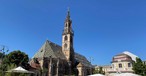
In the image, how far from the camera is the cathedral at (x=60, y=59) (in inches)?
2542

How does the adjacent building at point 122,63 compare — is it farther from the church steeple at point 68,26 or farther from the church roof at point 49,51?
the church steeple at point 68,26

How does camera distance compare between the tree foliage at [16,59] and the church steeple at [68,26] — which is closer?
the tree foliage at [16,59]

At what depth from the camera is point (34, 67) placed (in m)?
60.2

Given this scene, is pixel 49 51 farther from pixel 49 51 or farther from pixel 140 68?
pixel 140 68

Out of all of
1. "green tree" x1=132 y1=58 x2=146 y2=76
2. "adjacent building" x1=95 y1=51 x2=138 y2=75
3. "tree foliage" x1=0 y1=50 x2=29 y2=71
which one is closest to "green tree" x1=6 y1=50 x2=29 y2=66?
"tree foliage" x1=0 y1=50 x2=29 y2=71

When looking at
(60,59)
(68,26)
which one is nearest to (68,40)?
(68,26)

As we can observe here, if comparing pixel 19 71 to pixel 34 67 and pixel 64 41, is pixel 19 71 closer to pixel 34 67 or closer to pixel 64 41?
pixel 34 67

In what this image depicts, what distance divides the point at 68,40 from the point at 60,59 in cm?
1015


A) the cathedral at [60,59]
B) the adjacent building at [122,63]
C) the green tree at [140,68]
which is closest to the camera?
the green tree at [140,68]

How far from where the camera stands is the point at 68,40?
255ft

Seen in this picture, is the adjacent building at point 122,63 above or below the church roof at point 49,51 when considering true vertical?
below

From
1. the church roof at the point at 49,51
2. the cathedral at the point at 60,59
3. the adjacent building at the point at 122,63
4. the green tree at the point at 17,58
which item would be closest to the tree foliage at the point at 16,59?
the green tree at the point at 17,58

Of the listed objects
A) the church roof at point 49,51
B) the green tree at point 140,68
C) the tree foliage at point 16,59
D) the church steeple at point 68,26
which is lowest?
the green tree at point 140,68

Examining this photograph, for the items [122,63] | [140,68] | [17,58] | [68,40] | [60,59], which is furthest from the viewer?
[68,40]
